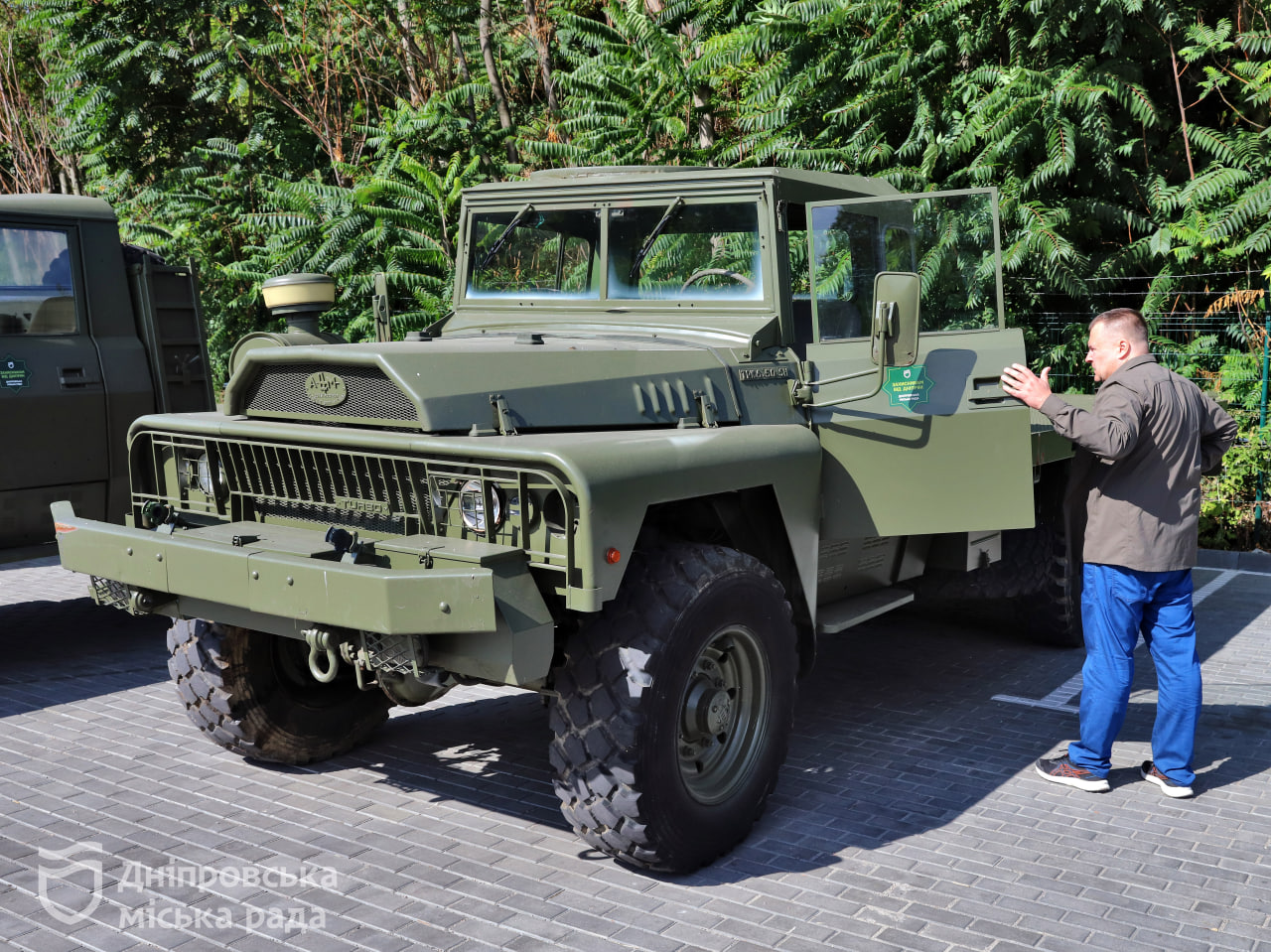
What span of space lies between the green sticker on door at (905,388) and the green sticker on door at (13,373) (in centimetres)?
474

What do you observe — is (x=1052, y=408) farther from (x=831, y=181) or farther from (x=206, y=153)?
(x=206, y=153)

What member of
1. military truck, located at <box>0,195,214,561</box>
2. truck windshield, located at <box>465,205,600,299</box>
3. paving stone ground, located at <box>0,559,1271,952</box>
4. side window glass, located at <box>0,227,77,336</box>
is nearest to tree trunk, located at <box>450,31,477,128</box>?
military truck, located at <box>0,195,214,561</box>

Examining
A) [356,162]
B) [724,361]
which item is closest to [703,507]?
[724,361]

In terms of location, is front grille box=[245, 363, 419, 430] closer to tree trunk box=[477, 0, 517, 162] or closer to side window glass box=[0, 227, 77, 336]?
side window glass box=[0, 227, 77, 336]

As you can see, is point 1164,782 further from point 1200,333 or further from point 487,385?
point 1200,333

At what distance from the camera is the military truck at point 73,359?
6645 millimetres

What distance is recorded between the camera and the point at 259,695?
4988 mm

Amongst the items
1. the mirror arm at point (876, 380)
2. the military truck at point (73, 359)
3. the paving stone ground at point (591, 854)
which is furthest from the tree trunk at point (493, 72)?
the mirror arm at point (876, 380)

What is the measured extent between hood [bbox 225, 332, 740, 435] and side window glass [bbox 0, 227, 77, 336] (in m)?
2.81

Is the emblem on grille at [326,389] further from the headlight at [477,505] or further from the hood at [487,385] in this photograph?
the headlight at [477,505]

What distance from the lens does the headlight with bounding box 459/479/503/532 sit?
12.9ft

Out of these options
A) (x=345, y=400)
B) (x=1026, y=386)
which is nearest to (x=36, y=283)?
(x=345, y=400)

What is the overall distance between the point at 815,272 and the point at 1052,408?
1.14 meters

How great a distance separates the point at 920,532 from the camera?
4.94 m
